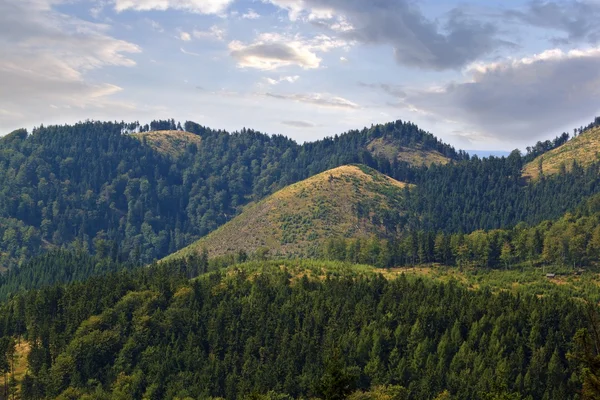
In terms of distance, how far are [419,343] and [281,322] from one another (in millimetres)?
31746

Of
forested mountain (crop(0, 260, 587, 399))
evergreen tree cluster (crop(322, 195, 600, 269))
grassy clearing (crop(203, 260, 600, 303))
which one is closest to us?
forested mountain (crop(0, 260, 587, 399))

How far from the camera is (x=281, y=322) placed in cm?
12425

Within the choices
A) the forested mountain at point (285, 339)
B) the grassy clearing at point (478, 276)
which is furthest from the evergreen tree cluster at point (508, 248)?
the forested mountain at point (285, 339)

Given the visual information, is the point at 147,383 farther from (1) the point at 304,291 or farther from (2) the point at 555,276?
(2) the point at 555,276

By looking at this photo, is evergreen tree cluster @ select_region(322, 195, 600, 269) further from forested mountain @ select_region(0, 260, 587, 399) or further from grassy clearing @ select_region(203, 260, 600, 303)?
forested mountain @ select_region(0, 260, 587, 399)

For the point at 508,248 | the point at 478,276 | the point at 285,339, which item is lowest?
the point at 285,339

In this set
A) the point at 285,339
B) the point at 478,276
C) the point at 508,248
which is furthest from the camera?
the point at 508,248

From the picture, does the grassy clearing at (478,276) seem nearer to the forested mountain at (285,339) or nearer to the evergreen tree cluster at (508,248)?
the evergreen tree cluster at (508,248)

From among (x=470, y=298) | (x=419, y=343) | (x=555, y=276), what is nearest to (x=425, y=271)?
(x=555, y=276)

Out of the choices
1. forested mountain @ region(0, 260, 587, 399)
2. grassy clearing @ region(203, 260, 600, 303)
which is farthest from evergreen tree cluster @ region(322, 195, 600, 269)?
forested mountain @ region(0, 260, 587, 399)

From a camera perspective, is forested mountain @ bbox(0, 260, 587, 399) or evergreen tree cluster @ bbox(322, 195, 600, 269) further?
evergreen tree cluster @ bbox(322, 195, 600, 269)

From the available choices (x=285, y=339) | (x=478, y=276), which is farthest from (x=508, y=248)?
(x=285, y=339)

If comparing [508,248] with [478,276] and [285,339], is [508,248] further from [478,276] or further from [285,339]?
[285,339]

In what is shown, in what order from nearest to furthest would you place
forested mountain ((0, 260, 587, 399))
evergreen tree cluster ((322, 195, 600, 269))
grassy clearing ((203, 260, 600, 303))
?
forested mountain ((0, 260, 587, 399)), grassy clearing ((203, 260, 600, 303)), evergreen tree cluster ((322, 195, 600, 269))
